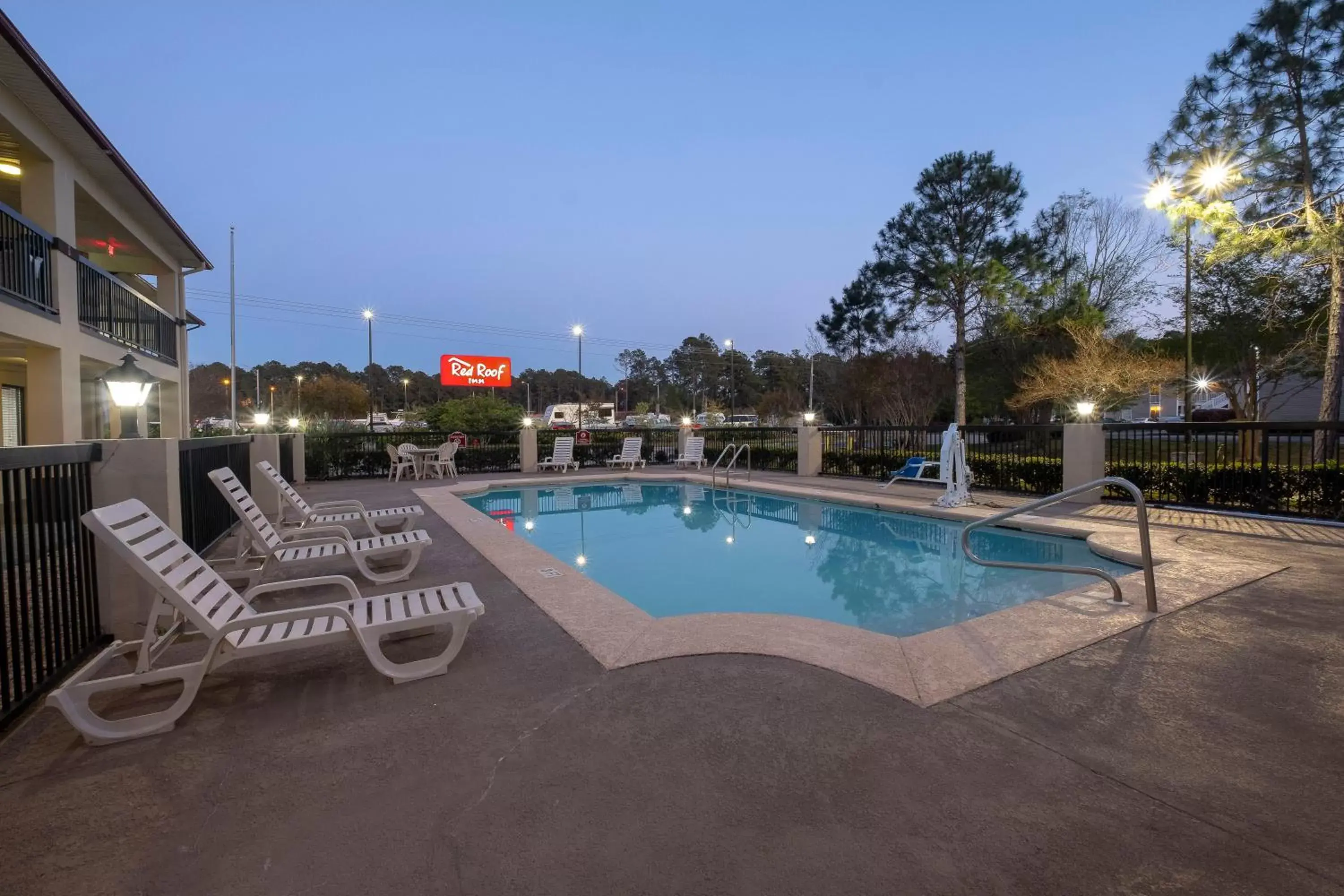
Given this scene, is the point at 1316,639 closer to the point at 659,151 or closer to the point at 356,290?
the point at 659,151

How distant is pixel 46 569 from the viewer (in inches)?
120

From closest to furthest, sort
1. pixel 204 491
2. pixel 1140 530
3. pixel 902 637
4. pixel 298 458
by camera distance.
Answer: pixel 1140 530
pixel 902 637
pixel 204 491
pixel 298 458

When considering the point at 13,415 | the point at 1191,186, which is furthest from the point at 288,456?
the point at 1191,186

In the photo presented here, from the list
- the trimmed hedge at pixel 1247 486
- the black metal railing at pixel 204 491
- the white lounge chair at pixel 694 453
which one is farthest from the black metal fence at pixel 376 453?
the trimmed hedge at pixel 1247 486

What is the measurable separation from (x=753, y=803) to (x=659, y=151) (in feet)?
253

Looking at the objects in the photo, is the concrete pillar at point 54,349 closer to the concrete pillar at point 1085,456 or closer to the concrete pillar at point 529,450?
the concrete pillar at point 529,450

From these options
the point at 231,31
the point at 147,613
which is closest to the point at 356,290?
the point at 231,31

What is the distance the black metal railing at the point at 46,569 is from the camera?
8.89 ft

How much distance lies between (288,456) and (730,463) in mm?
9505

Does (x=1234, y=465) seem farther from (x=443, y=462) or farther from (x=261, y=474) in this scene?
(x=443, y=462)

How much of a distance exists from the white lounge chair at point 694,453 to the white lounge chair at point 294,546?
1171 centimetres

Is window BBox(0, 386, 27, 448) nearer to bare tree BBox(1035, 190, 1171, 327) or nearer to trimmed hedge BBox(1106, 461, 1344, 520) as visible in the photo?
trimmed hedge BBox(1106, 461, 1344, 520)

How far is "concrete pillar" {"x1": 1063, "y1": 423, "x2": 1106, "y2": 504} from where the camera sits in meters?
9.82

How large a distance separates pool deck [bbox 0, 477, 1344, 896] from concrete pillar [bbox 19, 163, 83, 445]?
7.81 m
